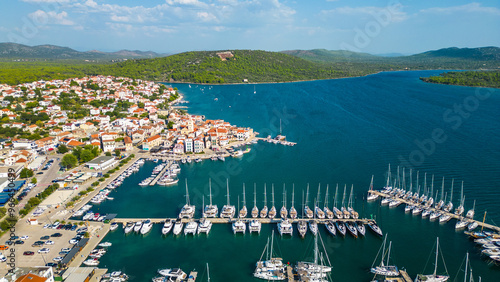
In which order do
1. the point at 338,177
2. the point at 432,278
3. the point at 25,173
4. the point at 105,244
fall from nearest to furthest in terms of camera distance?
the point at 432,278 → the point at 105,244 → the point at 25,173 → the point at 338,177

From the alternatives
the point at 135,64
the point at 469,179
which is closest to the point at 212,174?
the point at 469,179

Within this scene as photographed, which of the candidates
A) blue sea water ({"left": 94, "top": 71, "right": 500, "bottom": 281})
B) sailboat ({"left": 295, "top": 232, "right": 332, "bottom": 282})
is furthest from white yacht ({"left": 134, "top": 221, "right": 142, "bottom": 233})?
sailboat ({"left": 295, "top": 232, "right": 332, "bottom": 282})

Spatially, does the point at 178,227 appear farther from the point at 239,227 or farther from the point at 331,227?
the point at 331,227

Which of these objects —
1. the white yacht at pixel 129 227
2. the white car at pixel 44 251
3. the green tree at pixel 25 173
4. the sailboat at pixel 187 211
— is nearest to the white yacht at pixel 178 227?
the sailboat at pixel 187 211

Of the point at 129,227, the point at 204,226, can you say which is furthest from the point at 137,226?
the point at 204,226

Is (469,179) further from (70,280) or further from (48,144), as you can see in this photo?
(48,144)
